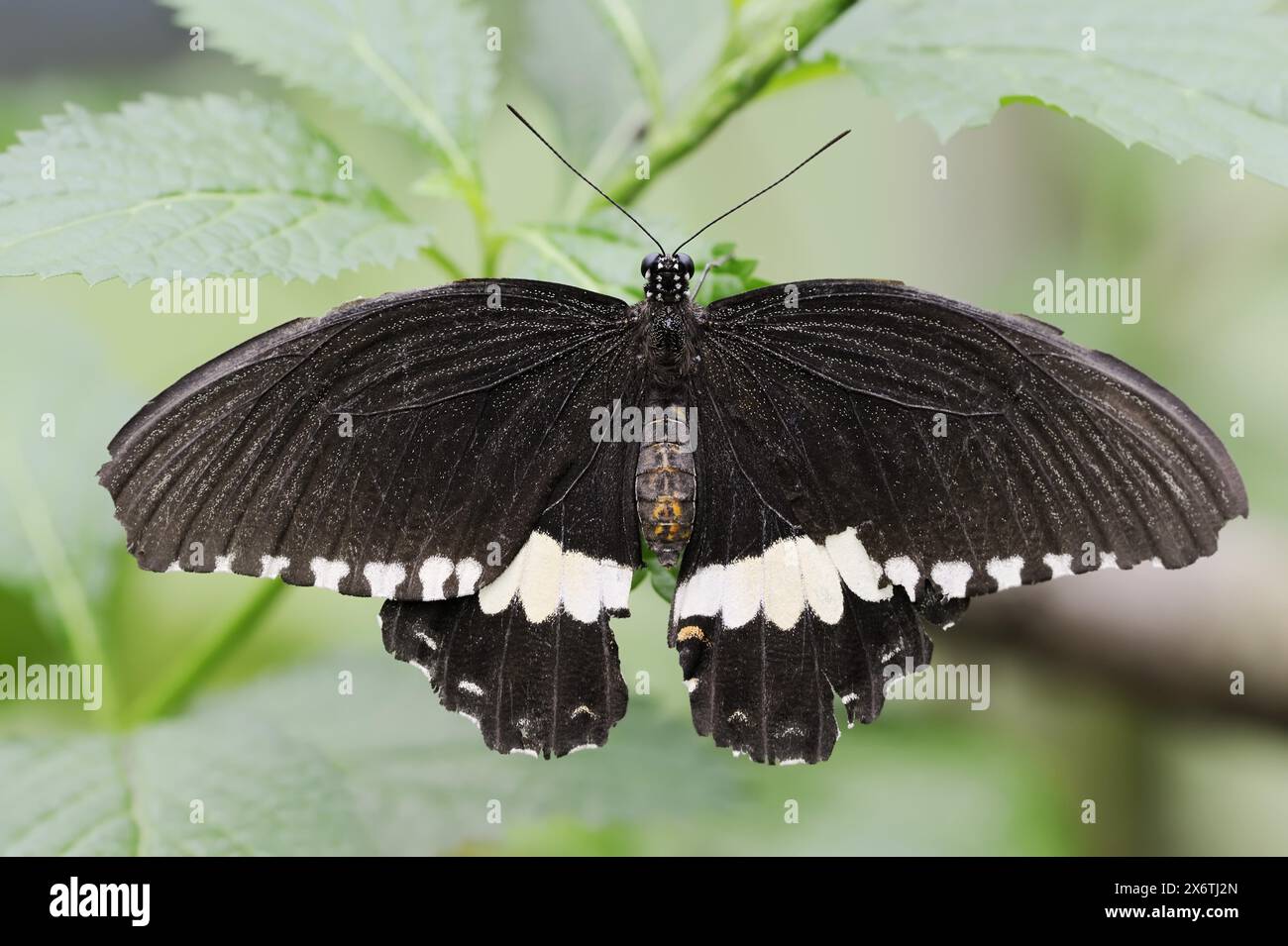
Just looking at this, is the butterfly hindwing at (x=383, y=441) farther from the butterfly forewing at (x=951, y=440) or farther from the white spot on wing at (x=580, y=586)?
the butterfly forewing at (x=951, y=440)

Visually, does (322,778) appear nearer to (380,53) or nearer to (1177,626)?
(380,53)

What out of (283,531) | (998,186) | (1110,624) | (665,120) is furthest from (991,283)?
(283,531)

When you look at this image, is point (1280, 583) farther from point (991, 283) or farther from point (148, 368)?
point (148, 368)

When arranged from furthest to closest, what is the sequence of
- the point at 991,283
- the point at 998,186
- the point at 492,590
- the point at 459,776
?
the point at 998,186 < the point at 991,283 < the point at 459,776 < the point at 492,590

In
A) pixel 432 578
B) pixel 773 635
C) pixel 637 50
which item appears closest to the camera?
pixel 432 578

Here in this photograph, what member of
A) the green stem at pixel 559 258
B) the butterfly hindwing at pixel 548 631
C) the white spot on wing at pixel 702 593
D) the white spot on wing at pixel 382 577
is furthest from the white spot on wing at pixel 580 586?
the green stem at pixel 559 258

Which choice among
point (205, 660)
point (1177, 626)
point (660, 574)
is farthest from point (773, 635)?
point (1177, 626)

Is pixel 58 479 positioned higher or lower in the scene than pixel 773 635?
higher
